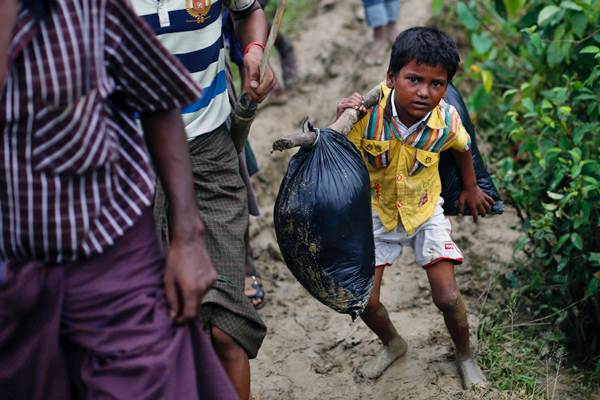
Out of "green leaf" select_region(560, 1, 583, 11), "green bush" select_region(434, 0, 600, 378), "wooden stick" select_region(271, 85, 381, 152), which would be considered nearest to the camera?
"wooden stick" select_region(271, 85, 381, 152)

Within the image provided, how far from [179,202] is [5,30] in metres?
0.56

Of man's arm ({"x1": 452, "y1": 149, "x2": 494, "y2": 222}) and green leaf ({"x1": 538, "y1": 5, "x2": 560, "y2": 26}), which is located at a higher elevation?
green leaf ({"x1": 538, "y1": 5, "x2": 560, "y2": 26})

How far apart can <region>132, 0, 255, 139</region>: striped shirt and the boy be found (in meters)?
0.53

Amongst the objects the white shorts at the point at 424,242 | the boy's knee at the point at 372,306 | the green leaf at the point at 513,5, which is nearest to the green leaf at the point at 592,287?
the white shorts at the point at 424,242

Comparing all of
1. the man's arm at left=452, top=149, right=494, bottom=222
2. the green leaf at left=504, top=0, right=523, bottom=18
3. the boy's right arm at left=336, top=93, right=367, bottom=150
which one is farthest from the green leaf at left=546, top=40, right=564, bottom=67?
the boy's right arm at left=336, top=93, right=367, bottom=150

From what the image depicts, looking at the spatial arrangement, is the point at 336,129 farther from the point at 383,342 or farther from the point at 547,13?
the point at 547,13

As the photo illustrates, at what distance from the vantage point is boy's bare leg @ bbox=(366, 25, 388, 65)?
20.8 ft

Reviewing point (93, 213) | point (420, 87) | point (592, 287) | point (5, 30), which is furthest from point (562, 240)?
point (5, 30)

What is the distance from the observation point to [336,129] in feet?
10.2

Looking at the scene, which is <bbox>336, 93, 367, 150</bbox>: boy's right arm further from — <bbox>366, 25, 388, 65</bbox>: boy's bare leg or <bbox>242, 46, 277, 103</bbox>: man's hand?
<bbox>366, 25, 388, 65</bbox>: boy's bare leg

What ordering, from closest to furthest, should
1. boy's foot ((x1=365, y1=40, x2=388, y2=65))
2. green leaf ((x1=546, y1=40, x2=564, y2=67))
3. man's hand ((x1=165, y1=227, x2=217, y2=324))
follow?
man's hand ((x1=165, y1=227, x2=217, y2=324)) → green leaf ((x1=546, y1=40, x2=564, y2=67)) → boy's foot ((x1=365, y1=40, x2=388, y2=65))

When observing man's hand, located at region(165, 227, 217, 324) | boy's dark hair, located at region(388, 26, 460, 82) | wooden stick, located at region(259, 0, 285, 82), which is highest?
wooden stick, located at region(259, 0, 285, 82)

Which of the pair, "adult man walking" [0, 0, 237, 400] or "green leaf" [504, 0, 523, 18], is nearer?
"adult man walking" [0, 0, 237, 400]

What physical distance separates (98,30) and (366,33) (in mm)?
5440
